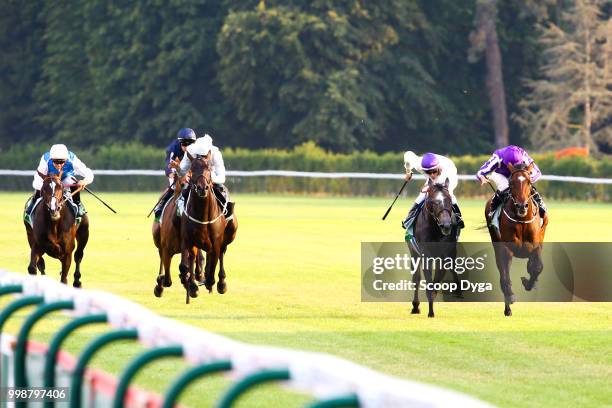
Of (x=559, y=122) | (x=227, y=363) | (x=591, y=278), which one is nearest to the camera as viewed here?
(x=227, y=363)

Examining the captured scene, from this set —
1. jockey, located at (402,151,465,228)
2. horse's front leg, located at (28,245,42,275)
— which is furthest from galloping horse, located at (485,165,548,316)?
horse's front leg, located at (28,245,42,275)

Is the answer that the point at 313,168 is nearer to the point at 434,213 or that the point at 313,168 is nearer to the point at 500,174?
the point at 500,174

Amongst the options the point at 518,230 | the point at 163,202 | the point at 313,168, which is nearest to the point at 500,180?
the point at 518,230

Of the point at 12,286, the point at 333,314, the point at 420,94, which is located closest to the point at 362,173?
the point at 420,94

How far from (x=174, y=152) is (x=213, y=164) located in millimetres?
1012

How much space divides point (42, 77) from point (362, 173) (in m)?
26.2

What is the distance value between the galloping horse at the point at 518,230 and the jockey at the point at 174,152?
11.9 ft

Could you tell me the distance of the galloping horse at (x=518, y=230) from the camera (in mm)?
18422

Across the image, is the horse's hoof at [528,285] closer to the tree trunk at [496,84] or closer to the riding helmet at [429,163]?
the riding helmet at [429,163]

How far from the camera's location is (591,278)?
2275 cm

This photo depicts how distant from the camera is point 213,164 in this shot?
19.1 m

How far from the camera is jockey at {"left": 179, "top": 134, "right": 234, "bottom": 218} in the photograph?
18.1 meters

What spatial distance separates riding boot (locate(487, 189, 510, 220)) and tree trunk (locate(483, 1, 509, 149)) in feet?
177

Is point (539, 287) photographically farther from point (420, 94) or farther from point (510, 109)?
point (510, 109)
